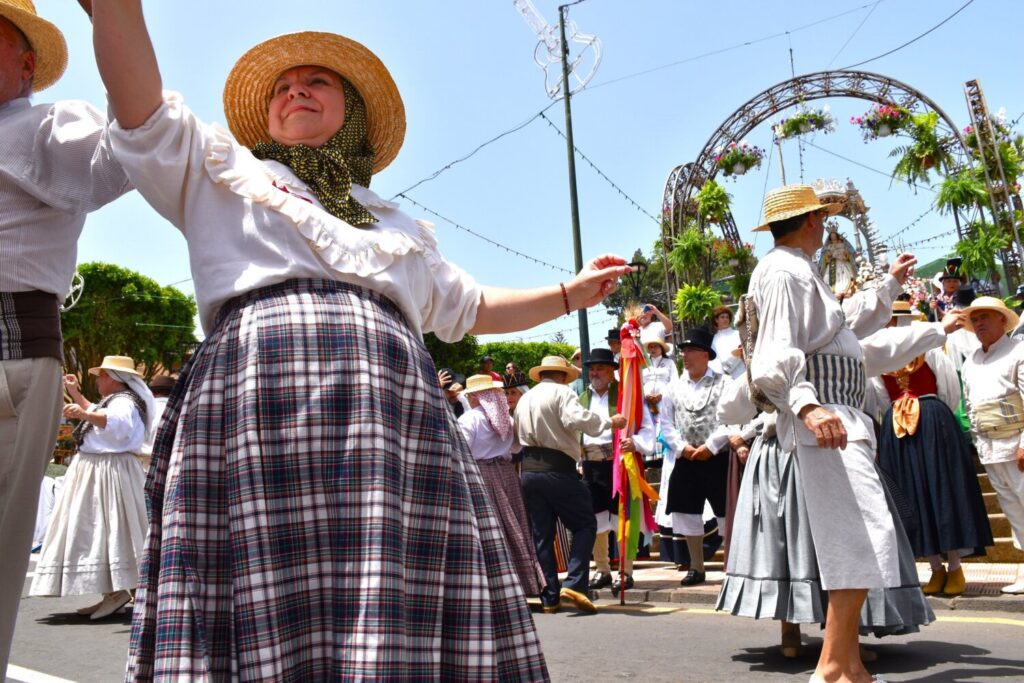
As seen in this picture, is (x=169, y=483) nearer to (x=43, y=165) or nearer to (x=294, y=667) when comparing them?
(x=294, y=667)

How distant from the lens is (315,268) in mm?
2248

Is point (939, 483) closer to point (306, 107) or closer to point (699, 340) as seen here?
point (699, 340)

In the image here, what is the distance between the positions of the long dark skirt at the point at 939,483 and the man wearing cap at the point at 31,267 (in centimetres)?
614

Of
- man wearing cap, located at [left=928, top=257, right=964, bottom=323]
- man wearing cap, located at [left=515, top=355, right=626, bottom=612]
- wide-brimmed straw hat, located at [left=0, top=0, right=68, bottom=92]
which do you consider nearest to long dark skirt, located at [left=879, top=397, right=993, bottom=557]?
man wearing cap, located at [left=515, top=355, right=626, bottom=612]

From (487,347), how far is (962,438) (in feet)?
122

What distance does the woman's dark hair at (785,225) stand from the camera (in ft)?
15.2

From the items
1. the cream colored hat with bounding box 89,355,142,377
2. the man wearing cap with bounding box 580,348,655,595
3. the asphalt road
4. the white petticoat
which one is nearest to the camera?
the asphalt road

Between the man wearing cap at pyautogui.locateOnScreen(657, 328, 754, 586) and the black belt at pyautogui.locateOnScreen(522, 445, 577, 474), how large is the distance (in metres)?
1.20

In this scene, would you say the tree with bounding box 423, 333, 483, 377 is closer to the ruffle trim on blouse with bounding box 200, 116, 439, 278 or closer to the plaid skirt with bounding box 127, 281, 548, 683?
the ruffle trim on blouse with bounding box 200, 116, 439, 278

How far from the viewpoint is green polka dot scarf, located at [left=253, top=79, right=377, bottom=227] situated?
245 centimetres

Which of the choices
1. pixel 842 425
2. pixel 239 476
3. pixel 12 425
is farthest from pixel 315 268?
pixel 842 425

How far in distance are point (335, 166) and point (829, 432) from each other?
2.27 m

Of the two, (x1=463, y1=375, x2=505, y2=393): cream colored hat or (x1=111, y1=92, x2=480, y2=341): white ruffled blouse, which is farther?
(x1=463, y1=375, x2=505, y2=393): cream colored hat

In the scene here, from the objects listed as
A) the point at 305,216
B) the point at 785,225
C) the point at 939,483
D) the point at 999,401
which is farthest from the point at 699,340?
the point at 305,216
